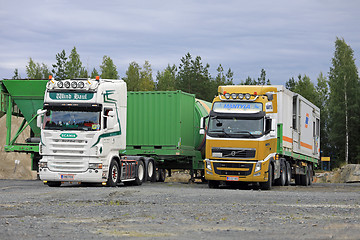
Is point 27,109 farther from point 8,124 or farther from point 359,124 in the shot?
point 359,124

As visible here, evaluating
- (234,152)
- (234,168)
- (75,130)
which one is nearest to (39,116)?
(75,130)

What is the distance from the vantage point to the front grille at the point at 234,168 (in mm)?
22828

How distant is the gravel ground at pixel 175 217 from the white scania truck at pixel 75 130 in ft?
12.6

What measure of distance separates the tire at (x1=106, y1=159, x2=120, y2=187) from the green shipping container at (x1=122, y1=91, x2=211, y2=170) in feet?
13.1

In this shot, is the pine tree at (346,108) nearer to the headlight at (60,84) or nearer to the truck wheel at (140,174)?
the truck wheel at (140,174)

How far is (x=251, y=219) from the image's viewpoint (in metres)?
11.7

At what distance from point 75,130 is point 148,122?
6.59 m

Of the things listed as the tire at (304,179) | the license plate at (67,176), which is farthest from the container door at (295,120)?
the license plate at (67,176)

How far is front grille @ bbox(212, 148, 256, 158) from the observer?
22688 mm

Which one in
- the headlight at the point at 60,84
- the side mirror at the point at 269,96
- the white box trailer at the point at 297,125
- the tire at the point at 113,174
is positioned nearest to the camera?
the headlight at the point at 60,84

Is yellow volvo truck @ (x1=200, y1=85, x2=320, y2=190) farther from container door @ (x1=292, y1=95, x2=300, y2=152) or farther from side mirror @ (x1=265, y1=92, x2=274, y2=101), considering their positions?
container door @ (x1=292, y1=95, x2=300, y2=152)

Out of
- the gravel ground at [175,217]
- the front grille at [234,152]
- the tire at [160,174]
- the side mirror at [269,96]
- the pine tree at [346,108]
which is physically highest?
the pine tree at [346,108]

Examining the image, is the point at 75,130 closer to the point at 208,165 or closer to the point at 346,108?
the point at 208,165

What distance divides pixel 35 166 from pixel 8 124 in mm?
Answer: 2197
